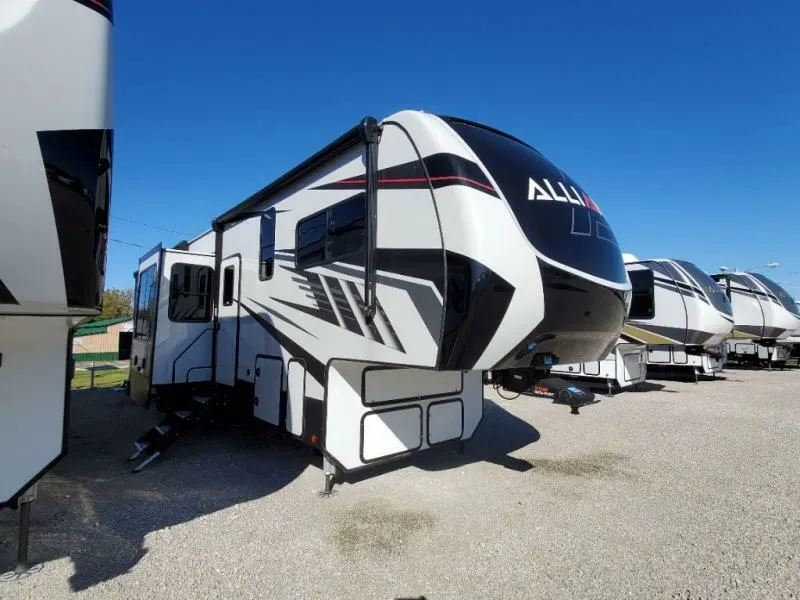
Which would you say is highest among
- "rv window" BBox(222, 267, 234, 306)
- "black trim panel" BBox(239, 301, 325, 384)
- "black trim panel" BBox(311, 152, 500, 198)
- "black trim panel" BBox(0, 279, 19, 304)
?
"black trim panel" BBox(311, 152, 500, 198)

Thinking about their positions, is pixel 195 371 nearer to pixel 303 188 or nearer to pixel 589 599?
pixel 303 188

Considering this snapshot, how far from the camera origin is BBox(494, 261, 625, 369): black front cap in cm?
324

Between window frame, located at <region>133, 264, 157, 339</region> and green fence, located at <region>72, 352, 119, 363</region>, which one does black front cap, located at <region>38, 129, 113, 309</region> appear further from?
green fence, located at <region>72, 352, 119, 363</region>

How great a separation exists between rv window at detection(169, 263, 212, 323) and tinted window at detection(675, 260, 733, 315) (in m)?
10.8

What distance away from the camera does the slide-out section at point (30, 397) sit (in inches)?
104

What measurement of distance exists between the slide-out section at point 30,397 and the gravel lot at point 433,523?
0.75 meters

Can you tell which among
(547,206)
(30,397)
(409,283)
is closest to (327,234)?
(409,283)

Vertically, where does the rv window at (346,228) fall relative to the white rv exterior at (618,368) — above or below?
above

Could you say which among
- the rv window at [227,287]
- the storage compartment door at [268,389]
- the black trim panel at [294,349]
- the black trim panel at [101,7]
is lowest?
the storage compartment door at [268,389]

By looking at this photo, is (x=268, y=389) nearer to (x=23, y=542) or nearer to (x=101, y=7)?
(x=23, y=542)

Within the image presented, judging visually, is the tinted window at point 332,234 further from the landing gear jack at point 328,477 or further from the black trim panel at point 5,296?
the black trim panel at point 5,296

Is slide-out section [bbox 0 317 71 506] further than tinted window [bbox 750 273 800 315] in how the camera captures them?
No

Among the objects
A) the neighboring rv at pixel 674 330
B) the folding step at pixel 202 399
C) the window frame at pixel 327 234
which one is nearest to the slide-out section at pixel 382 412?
the window frame at pixel 327 234

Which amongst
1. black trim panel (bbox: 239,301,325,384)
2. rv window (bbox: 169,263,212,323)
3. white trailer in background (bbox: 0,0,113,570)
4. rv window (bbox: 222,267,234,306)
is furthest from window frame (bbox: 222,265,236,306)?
white trailer in background (bbox: 0,0,113,570)
